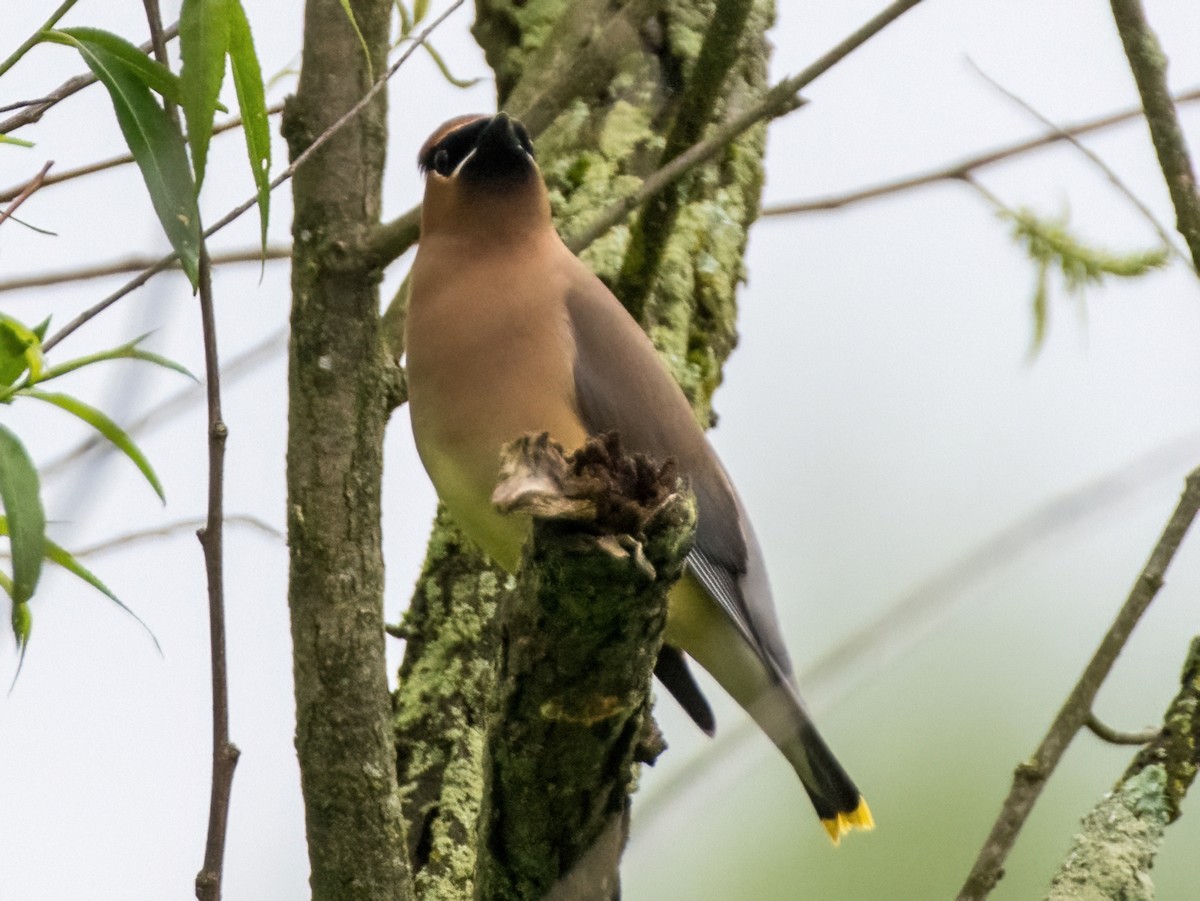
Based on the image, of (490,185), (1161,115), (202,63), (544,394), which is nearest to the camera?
(202,63)

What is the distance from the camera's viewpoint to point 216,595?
6.52ft

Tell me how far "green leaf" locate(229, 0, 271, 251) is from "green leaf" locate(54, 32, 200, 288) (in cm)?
9

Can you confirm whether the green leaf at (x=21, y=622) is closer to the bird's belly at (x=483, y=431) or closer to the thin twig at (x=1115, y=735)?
the bird's belly at (x=483, y=431)

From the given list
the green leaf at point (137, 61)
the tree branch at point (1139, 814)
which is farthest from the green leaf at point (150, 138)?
the tree branch at point (1139, 814)

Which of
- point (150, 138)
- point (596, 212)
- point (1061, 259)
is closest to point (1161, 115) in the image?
point (1061, 259)

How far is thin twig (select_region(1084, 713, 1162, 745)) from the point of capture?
8.34 feet

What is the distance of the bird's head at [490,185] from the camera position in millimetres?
3340

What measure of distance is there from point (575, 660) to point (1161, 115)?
1218mm

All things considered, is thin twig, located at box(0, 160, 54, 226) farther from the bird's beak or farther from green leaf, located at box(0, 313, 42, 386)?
the bird's beak

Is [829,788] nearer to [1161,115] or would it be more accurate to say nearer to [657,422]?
[657,422]

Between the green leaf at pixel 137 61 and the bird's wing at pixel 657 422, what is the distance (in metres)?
1.16

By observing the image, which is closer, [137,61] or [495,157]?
[137,61]

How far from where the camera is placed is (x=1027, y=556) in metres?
1.12

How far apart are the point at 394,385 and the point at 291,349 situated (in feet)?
1.85
